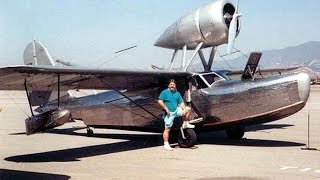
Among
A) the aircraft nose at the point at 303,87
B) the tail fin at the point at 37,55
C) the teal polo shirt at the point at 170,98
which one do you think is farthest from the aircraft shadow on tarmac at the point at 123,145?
the tail fin at the point at 37,55

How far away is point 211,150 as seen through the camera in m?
10.5

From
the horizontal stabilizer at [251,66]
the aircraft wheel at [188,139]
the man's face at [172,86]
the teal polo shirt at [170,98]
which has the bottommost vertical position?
the aircraft wheel at [188,139]

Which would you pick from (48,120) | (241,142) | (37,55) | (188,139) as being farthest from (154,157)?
(37,55)

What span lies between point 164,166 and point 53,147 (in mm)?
4186

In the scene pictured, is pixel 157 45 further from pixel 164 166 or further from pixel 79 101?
pixel 164 166

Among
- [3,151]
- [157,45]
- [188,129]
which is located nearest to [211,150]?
[188,129]

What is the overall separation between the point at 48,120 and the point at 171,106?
9.66 feet

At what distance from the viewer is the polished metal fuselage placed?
33.2ft

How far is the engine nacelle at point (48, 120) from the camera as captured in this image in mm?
9414

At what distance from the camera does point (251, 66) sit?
1097 centimetres

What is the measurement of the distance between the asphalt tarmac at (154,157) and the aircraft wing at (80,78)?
1.50m

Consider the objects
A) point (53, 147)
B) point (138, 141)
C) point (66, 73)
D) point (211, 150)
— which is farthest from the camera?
point (138, 141)

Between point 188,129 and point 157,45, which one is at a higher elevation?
point 157,45

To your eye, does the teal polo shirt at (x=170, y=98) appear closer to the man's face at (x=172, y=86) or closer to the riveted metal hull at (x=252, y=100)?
the man's face at (x=172, y=86)
